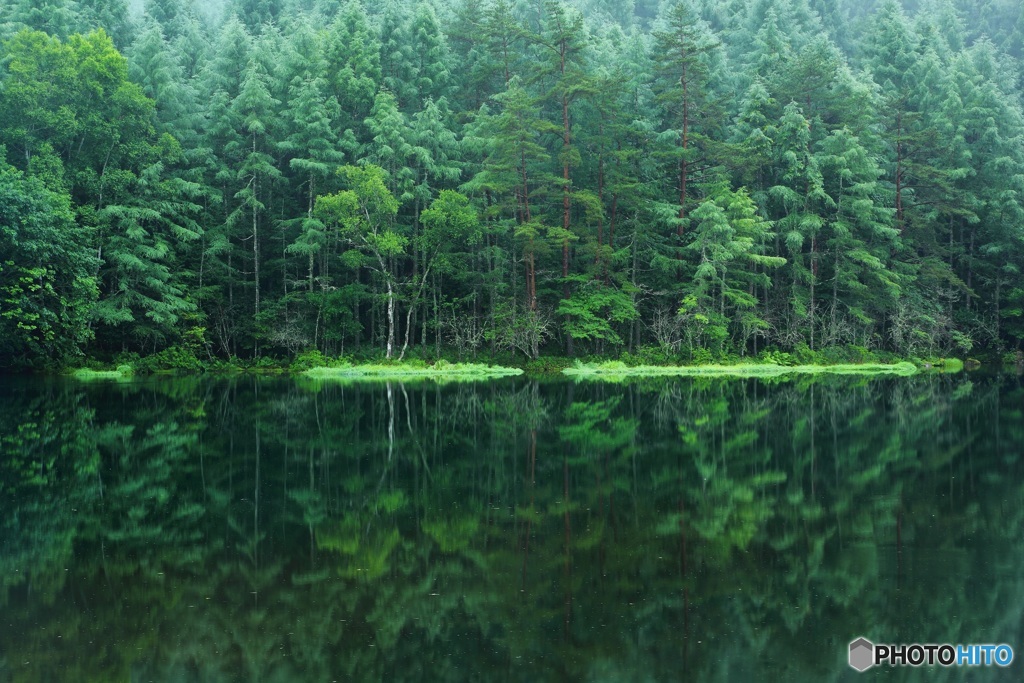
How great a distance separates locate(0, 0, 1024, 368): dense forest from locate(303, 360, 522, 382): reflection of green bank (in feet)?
6.23

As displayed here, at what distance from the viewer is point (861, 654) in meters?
5.00

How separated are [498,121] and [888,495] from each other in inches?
1102

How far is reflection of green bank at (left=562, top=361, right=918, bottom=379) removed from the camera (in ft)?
105

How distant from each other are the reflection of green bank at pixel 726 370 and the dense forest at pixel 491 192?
6.43ft

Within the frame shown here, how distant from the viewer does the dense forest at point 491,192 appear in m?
33.8

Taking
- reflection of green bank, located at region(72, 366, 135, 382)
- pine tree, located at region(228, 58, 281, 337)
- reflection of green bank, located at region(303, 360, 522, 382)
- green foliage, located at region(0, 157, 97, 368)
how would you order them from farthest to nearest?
pine tree, located at region(228, 58, 281, 337), reflection of green bank, located at region(303, 360, 522, 382), reflection of green bank, located at region(72, 366, 135, 382), green foliage, located at region(0, 157, 97, 368)

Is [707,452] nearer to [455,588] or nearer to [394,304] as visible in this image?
[455,588]

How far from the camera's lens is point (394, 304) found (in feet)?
118

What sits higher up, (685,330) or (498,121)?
(498,121)

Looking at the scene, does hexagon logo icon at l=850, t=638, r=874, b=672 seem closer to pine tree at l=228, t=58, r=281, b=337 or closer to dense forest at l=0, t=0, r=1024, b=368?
dense forest at l=0, t=0, r=1024, b=368

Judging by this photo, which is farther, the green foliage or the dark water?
the green foliage

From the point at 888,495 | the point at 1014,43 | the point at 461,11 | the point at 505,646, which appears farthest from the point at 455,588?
the point at 1014,43

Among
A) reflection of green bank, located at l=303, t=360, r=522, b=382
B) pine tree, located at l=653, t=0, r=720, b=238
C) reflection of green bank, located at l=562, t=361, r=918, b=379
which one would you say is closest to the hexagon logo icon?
reflection of green bank, located at l=303, t=360, r=522, b=382

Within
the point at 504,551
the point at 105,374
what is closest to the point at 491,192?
the point at 105,374
